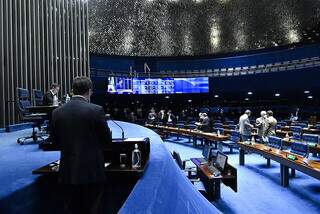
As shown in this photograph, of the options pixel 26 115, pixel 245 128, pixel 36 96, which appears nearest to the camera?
pixel 26 115

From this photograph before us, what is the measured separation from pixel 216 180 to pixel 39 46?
7.12m

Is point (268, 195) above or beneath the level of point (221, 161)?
beneath

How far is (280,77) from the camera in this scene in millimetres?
19172

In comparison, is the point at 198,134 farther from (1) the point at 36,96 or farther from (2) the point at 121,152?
(2) the point at 121,152

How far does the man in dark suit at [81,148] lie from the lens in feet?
6.60

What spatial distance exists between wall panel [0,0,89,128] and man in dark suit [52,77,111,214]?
6324 millimetres

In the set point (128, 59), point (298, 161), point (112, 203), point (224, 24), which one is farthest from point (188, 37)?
point (112, 203)

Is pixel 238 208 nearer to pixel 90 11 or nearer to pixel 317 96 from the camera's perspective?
pixel 90 11

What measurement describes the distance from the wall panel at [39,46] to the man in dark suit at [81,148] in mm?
6324

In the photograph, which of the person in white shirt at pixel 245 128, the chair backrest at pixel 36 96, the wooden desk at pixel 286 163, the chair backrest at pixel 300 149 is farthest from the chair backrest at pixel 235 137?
the chair backrest at pixel 36 96

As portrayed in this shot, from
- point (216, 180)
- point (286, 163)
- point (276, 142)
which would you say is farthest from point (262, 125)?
point (216, 180)

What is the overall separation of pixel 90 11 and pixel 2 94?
1085 cm

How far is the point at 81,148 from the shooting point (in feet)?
6.63

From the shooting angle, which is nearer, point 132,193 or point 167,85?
point 132,193
